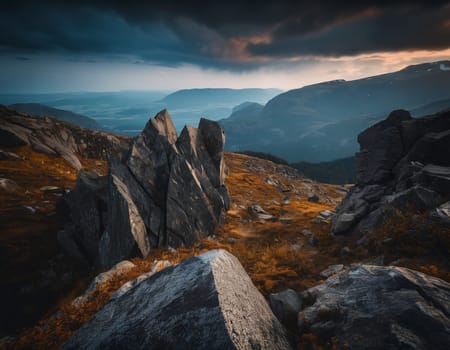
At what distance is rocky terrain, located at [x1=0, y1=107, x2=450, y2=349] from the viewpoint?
216 inches

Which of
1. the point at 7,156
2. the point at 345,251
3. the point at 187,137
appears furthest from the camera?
the point at 7,156

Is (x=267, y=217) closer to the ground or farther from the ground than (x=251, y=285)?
closer to the ground

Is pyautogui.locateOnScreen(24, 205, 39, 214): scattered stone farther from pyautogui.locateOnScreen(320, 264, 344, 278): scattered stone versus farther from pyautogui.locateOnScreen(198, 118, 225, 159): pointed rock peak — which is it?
pyautogui.locateOnScreen(320, 264, 344, 278): scattered stone

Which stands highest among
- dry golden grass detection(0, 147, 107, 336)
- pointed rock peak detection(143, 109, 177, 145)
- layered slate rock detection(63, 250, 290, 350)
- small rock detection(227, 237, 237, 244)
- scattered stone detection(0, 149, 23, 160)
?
pointed rock peak detection(143, 109, 177, 145)

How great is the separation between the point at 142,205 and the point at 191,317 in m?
16.1

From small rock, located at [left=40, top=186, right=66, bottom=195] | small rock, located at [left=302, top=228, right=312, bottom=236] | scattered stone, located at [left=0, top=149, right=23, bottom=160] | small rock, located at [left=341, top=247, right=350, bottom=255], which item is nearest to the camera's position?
small rock, located at [left=341, top=247, right=350, bottom=255]

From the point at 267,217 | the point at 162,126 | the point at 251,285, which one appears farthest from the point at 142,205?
the point at 267,217

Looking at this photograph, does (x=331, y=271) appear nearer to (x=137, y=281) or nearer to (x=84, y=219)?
(x=137, y=281)

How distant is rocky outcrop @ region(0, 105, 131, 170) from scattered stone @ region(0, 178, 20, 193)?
436 inches

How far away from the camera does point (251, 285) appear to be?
8172 millimetres

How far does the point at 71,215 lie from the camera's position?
19.1 meters

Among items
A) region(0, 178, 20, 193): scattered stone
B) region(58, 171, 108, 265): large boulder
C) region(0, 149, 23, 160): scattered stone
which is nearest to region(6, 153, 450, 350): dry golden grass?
region(58, 171, 108, 265): large boulder

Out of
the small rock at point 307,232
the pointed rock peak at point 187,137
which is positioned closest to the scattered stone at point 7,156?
the pointed rock peak at point 187,137

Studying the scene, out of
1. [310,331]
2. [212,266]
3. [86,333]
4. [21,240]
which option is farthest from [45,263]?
[310,331]
